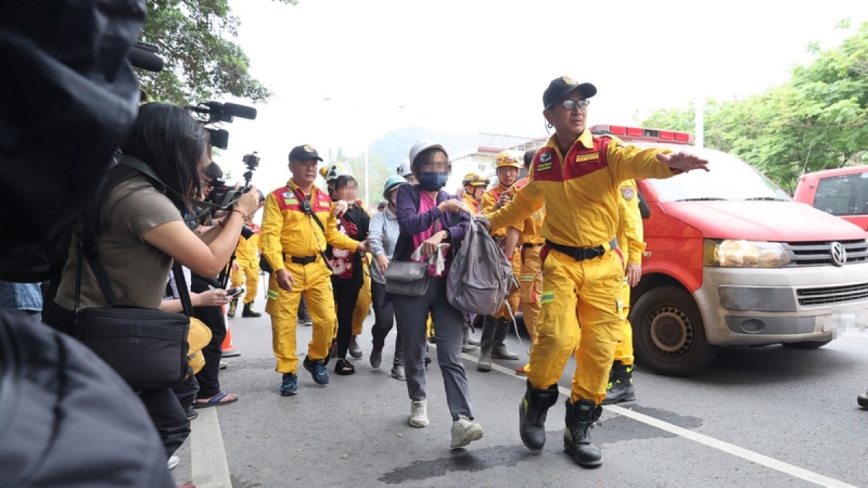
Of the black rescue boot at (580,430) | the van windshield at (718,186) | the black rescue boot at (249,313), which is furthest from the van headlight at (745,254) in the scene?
the black rescue boot at (249,313)

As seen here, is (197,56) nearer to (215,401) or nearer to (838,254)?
(215,401)

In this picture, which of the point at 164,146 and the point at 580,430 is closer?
the point at 164,146

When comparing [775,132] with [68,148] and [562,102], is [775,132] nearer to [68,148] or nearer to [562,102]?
[562,102]

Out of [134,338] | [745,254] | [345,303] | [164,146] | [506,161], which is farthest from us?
[506,161]

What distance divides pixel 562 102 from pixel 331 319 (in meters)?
2.87

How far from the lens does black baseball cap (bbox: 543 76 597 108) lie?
137 inches

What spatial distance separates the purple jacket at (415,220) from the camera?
3.69m

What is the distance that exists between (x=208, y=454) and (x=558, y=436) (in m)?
2.26

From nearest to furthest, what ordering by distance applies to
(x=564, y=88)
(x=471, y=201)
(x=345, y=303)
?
(x=564, y=88), (x=345, y=303), (x=471, y=201)

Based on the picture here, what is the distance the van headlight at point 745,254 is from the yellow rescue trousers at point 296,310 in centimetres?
332

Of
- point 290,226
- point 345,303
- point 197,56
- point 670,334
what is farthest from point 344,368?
point 197,56

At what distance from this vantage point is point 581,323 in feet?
11.4

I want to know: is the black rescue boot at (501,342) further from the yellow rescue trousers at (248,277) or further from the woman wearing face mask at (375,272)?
the yellow rescue trousers at (248,277)

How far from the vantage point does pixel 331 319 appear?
17.1 feet
